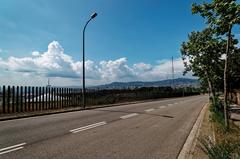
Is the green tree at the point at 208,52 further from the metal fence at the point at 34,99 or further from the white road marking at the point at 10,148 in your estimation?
the metal fence at the point at 34,99

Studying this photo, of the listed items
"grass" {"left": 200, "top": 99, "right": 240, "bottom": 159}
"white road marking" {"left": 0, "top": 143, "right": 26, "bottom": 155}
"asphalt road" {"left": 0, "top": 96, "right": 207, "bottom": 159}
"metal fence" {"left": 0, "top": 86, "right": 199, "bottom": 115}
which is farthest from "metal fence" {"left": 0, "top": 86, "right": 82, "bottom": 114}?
"grass" {"left": 200, "top": 99, "right": 240, "bottom": 159}

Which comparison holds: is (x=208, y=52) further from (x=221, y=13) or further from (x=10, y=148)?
(x=10, y=148)

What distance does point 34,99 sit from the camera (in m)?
17.5

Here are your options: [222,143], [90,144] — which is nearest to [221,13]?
[222,143]

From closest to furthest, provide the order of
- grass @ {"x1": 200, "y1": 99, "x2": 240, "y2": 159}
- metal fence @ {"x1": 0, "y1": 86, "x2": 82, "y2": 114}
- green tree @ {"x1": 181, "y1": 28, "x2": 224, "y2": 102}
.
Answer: grass @ {"x1": 200, "y1": 99, "x2": 240, "y2": 159} → green tree @ {"x1": 181, "y1": 28, "x2": 224, "y2": 102} → metal fence @ {"x1": 0, "y1": 86, "x2": 82, "y2": 114}

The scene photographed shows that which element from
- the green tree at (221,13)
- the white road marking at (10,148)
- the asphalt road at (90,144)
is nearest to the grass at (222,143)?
the asphalt road at (90,144)

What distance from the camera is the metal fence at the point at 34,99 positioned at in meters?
15.0

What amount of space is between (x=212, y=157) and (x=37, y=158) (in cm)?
402

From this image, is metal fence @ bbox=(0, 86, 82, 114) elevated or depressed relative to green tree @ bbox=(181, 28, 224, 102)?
depressed

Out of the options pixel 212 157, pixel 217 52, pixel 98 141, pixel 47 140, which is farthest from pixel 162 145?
pixel 217 52

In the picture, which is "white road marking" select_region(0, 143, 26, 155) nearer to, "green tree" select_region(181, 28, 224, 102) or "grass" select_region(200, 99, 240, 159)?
"grass" select_region(200, 99, 240, 159)

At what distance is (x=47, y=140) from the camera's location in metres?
7.24

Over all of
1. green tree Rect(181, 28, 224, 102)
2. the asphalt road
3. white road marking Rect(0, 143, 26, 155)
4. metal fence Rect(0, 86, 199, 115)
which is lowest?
the asphalt road

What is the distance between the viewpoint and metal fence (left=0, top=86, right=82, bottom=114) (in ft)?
49.4
